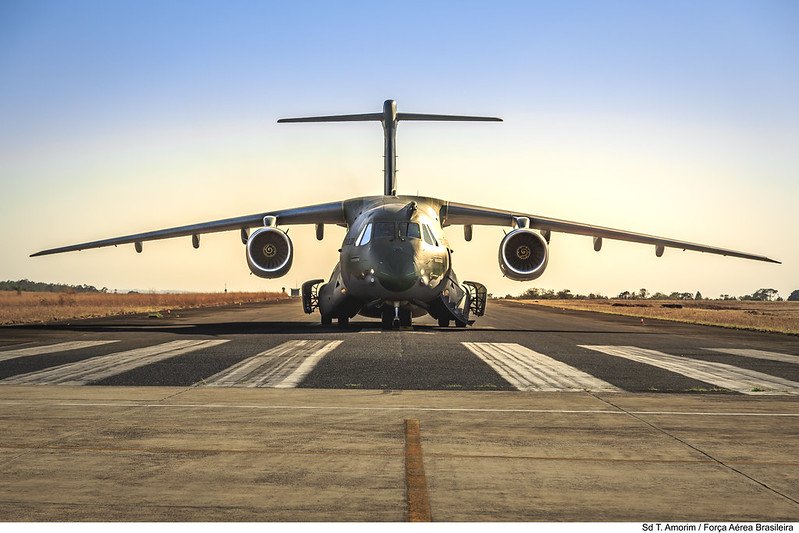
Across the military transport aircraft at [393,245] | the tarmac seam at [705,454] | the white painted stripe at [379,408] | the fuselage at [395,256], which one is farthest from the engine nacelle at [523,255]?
the white painted stripe at [379,408]

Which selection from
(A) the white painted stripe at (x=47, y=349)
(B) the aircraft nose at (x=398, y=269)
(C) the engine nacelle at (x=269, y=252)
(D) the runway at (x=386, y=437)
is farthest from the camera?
(C) the engine nacelle at (x=269, y=252)

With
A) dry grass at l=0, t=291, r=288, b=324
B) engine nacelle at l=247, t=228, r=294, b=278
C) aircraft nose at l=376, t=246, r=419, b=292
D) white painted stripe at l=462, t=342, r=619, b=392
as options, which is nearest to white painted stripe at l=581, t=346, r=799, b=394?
white painted stripe at l=462, t=342, r=619, b=392

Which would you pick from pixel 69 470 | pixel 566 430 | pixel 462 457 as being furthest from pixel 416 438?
pixel 69 470

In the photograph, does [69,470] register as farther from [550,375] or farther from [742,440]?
[550,375]

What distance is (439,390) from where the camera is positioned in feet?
35.7

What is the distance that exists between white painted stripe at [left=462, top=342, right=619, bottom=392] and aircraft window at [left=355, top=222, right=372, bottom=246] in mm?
5745

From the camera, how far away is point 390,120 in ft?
108

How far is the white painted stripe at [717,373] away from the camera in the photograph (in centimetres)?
1164

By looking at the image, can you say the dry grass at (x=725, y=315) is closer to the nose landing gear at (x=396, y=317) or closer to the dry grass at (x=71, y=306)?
the nose landing gear at (x=396, y=317)

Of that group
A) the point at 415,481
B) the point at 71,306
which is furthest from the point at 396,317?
the point at 71,306

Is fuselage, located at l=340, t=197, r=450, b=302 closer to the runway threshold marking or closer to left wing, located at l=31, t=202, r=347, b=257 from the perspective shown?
left wing, located at l=31, t=202, r=347, b=257

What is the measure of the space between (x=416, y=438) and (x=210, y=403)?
3.00 metres

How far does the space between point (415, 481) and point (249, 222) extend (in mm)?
23828

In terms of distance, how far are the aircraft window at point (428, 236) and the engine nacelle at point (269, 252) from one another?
5181 millimetres
